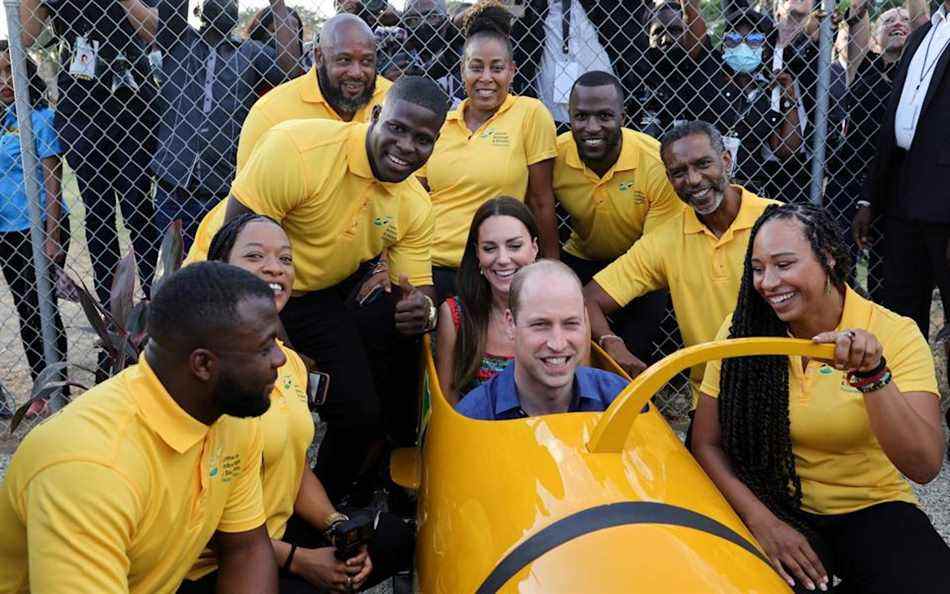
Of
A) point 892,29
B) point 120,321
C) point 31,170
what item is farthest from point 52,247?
point 892,29

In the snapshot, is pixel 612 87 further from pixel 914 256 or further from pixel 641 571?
pixel 641 571

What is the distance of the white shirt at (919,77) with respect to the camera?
14.7 ft

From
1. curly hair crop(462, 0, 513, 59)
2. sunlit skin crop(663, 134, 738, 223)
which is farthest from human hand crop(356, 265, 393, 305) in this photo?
curly hair crop(462, 0, 513, 59)

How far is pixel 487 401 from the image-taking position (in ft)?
9.68

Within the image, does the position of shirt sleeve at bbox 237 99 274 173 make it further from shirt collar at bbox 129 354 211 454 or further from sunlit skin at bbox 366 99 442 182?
shirt collar at bbox 129 354 211 454

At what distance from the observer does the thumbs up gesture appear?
3.67 metres

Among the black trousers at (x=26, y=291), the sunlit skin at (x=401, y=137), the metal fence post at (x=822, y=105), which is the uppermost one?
the metal fence post at (x=822, y=105)

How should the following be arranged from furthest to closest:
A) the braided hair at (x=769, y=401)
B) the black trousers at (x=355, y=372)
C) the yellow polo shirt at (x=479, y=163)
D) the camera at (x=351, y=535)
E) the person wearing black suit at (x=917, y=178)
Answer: the yellow polo shirt at (x=479, y=163) < the person wearing black suit at (x=917, y=178) < the black trousers at (x=355, y=372) < the braided hair at (x=769, y=401) < the camera at (x=351, y=535)

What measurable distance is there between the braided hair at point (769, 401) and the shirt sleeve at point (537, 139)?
5.62 feet

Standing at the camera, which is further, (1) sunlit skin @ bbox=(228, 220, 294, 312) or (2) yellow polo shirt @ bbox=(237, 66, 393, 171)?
(2) yellow polo shirt @ bbox=(237, 66, 393, 171)

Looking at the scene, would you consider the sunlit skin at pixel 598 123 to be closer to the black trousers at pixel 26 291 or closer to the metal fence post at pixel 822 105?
the metal fence post at pixel 822 105

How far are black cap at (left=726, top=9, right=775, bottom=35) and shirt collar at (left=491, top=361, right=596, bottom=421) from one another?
319 centimetres

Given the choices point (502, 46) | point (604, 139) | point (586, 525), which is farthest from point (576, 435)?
point (502, 46)

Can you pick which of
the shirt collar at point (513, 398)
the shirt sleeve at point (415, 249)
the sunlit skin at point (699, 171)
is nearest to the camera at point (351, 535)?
the shirt collar at point (513, 398)
